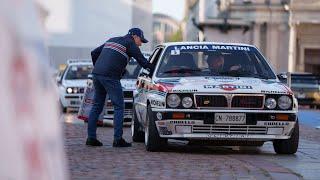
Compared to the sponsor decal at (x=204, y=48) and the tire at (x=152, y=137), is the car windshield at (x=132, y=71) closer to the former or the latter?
the sponsor decal at (x=204, y=48)

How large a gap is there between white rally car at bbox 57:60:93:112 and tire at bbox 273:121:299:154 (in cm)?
1150

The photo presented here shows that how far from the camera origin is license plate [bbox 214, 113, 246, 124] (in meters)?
9.55

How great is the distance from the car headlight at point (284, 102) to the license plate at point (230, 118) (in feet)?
1.70

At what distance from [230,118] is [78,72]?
13.4 metres

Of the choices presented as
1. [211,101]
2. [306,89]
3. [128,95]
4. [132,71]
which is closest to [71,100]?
[132,71]

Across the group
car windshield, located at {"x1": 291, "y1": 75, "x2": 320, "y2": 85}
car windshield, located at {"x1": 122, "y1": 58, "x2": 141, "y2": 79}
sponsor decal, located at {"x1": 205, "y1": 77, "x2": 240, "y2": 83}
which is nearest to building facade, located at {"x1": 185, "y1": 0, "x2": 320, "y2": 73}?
car windshield, located at {"x1": 291, "y1": 75, "x2": 320, "y2": 85}

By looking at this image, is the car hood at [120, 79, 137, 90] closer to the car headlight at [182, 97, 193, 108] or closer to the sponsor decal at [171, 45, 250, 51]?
the sponsor decal at [171, 45, 250, 51]

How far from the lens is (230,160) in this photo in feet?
29.9

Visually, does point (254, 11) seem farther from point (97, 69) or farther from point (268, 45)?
point (97, 69)

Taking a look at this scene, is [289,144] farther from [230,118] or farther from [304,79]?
[304,79]

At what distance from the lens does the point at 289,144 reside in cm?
1006

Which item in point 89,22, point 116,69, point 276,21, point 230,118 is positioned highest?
point 276,21

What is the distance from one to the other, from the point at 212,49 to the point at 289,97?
1.54 m

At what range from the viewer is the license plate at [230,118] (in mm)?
9555
